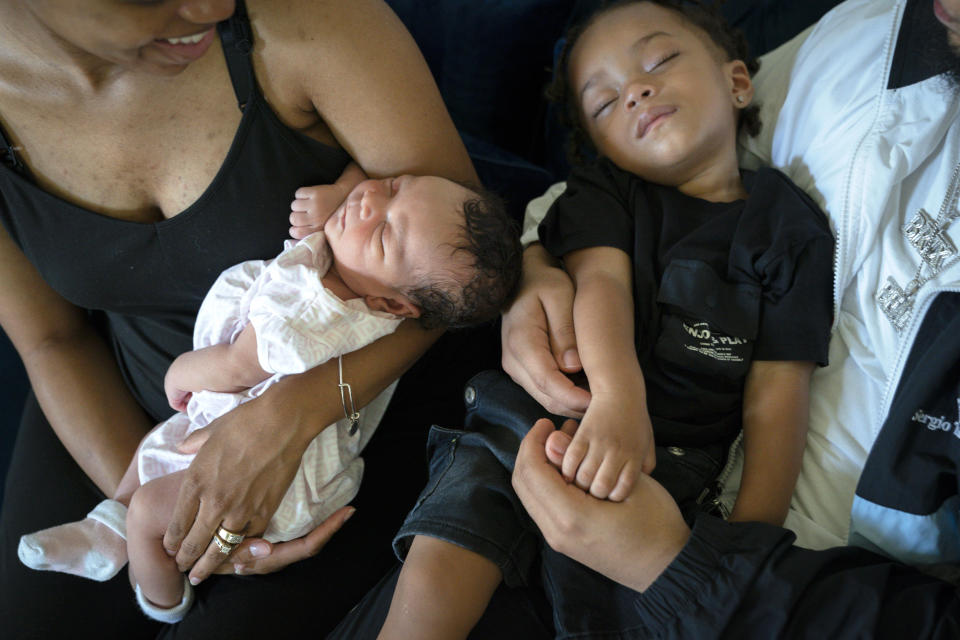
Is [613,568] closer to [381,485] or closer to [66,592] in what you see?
[381,485]

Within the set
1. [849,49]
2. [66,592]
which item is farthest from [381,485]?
[849,49]

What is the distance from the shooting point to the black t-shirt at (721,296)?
1264mm

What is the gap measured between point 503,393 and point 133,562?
711mm

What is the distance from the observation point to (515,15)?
1.79 meters

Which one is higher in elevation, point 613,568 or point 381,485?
point 613,568

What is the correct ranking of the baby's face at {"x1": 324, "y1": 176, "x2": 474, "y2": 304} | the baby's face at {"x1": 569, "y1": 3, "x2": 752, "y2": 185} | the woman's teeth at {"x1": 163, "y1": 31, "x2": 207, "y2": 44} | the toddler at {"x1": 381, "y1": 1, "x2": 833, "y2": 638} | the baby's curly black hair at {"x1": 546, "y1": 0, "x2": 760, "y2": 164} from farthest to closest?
1. the baby's curly black hair at {"x1": 546, "y1": 0, "x2": 760, "y2": 164}
2. the baby's face at {"x1": 569, "y1": 3, "x2": 752, "y2": 185}
3. the baby's face at {"x1": 324, "y1": 176, "x2": 474, "y2": 304}
4. the toddler at {"x1": 381, "y1": 1, "x2": 833, "y2": 638}
5. the woman's teeth at {"x1": 163, "y1": 31, "x2": 207, "y2": 44}

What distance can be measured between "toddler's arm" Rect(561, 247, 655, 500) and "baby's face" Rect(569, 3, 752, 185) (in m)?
0.28

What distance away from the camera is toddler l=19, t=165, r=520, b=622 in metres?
1.19

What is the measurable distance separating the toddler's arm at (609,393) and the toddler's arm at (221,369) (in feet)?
1.86

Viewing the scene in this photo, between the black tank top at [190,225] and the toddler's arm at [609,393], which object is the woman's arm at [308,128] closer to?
the black tank top at [190,225]

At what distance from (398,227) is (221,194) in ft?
1.01

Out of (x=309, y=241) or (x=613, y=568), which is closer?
(x=613, y=568)

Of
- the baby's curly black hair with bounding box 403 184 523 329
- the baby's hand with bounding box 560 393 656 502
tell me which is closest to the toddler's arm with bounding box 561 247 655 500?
the baby's hand with bounding box 560 393 656 502

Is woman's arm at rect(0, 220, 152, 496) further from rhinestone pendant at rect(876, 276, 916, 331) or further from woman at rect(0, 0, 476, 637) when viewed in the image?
rhinestone pendant at rect(876, 276, 916, 331)
